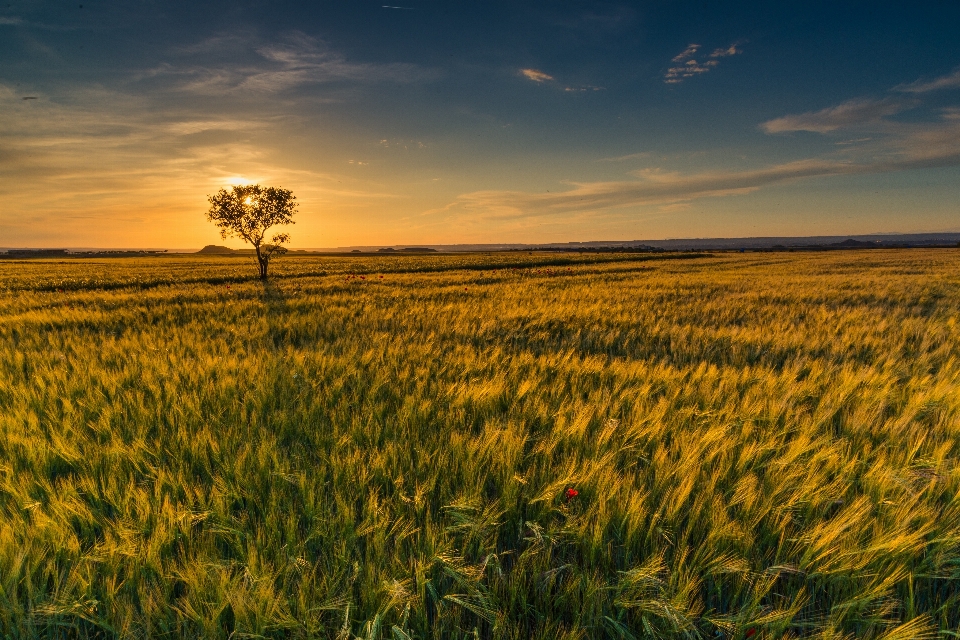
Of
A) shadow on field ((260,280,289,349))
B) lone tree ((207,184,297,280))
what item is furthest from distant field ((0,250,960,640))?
lone tree ((207,184,297,280))

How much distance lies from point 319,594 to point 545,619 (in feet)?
2.70

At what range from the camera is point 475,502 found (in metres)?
1.97

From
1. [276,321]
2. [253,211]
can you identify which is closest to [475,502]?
[276,321]

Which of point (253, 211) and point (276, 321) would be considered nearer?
point (276, 321)

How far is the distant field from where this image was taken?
1484 mm

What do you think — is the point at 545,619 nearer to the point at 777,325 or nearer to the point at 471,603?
the point at 471,603

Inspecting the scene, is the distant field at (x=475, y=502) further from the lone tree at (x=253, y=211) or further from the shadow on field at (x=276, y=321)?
the lone tree at (x=253, y=211)

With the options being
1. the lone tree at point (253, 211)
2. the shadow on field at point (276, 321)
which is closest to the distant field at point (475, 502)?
the shadow on field at point (276, 321)

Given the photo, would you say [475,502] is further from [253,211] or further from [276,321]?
[253,211]

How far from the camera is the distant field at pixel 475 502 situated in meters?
1.48

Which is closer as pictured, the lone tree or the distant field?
the distant field

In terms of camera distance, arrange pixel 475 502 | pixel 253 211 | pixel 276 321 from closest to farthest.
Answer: pixel 475 502 → pixel 276 321 → pixel 253 211

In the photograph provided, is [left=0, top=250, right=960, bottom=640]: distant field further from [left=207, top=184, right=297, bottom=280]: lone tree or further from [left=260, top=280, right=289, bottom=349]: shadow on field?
[left=207, top=184, right=297, bottom=280]: lone tree

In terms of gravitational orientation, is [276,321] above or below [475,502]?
above
